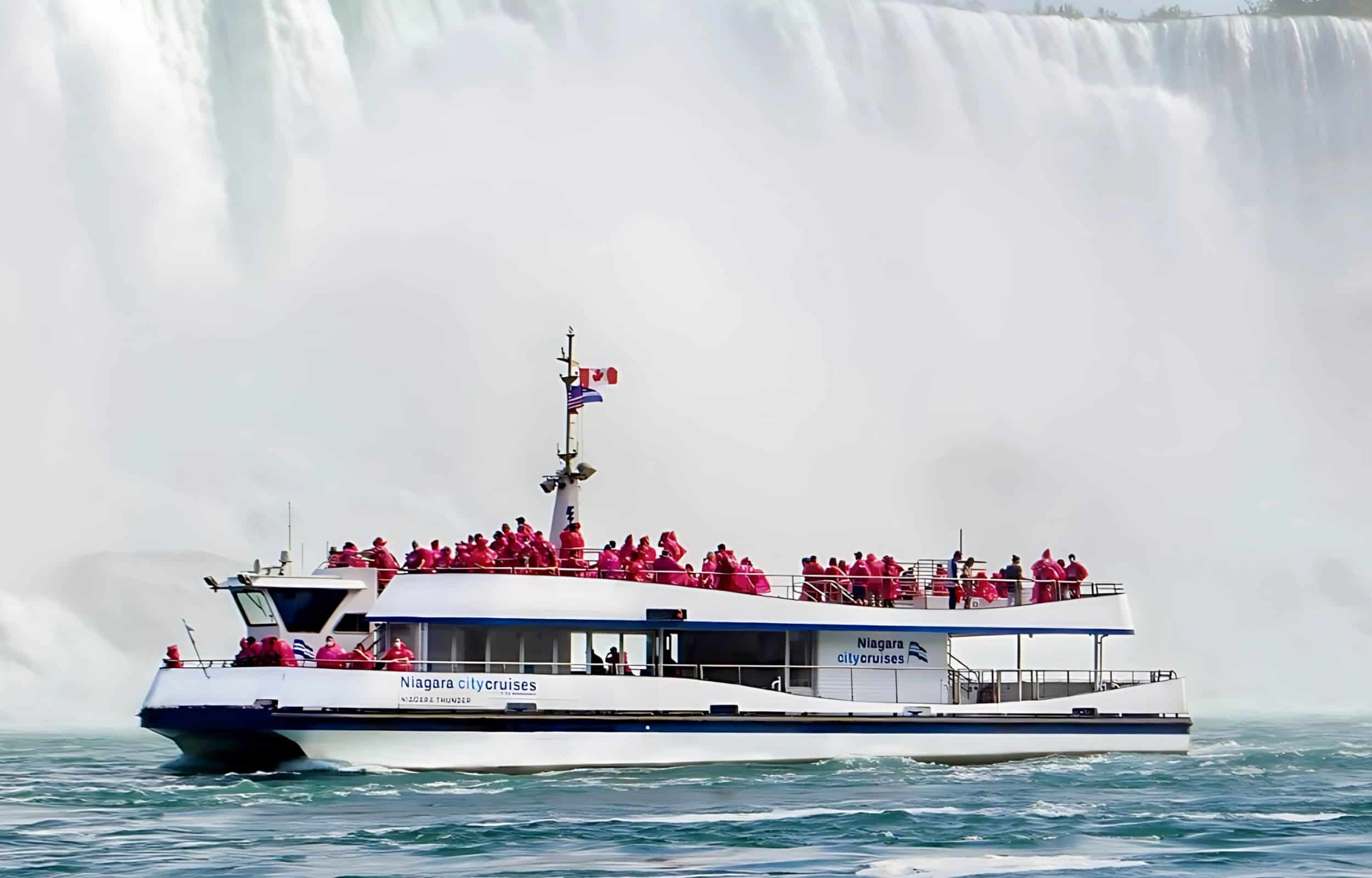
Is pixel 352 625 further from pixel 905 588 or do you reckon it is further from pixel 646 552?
pixel 905 588

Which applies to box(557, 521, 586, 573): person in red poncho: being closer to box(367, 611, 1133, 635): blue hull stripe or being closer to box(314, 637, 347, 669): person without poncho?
box(367, 611, 1133, 635): blue hull stripe

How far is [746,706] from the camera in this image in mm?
30250

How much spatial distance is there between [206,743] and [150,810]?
356 centimetres

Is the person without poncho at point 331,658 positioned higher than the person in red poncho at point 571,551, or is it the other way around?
the person in red poncho at point 571,551

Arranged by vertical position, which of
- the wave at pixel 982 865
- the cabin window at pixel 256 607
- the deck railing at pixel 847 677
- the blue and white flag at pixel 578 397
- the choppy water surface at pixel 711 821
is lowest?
the wave at pixel 982 865

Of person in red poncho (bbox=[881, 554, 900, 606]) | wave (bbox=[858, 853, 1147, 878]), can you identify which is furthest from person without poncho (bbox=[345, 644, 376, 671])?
wave (bbox=[858, 853, 1147, 878])

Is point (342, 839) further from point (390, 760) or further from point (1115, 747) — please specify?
point (1115, 747)

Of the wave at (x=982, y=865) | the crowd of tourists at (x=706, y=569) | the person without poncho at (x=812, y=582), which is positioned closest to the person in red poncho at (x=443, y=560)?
the crowd of tourists at (x=706, y=569)

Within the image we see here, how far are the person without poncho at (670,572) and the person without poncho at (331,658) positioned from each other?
487 cm

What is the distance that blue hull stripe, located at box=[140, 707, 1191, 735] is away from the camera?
90.9 ft

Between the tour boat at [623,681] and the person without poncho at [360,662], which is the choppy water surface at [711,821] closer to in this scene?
the tour boat at [623,681]

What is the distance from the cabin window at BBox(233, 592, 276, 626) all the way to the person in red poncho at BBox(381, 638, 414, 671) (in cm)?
250

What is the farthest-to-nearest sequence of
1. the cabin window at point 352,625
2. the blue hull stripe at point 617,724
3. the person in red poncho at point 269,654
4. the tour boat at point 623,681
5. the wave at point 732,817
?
the cabin window at point 352,625 < the person in red poncho at point 269,654 < the tour boat at point 623,681 < the blue hull stripe at point 617,724 < the wave at point 732,817

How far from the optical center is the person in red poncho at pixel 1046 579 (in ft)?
108
